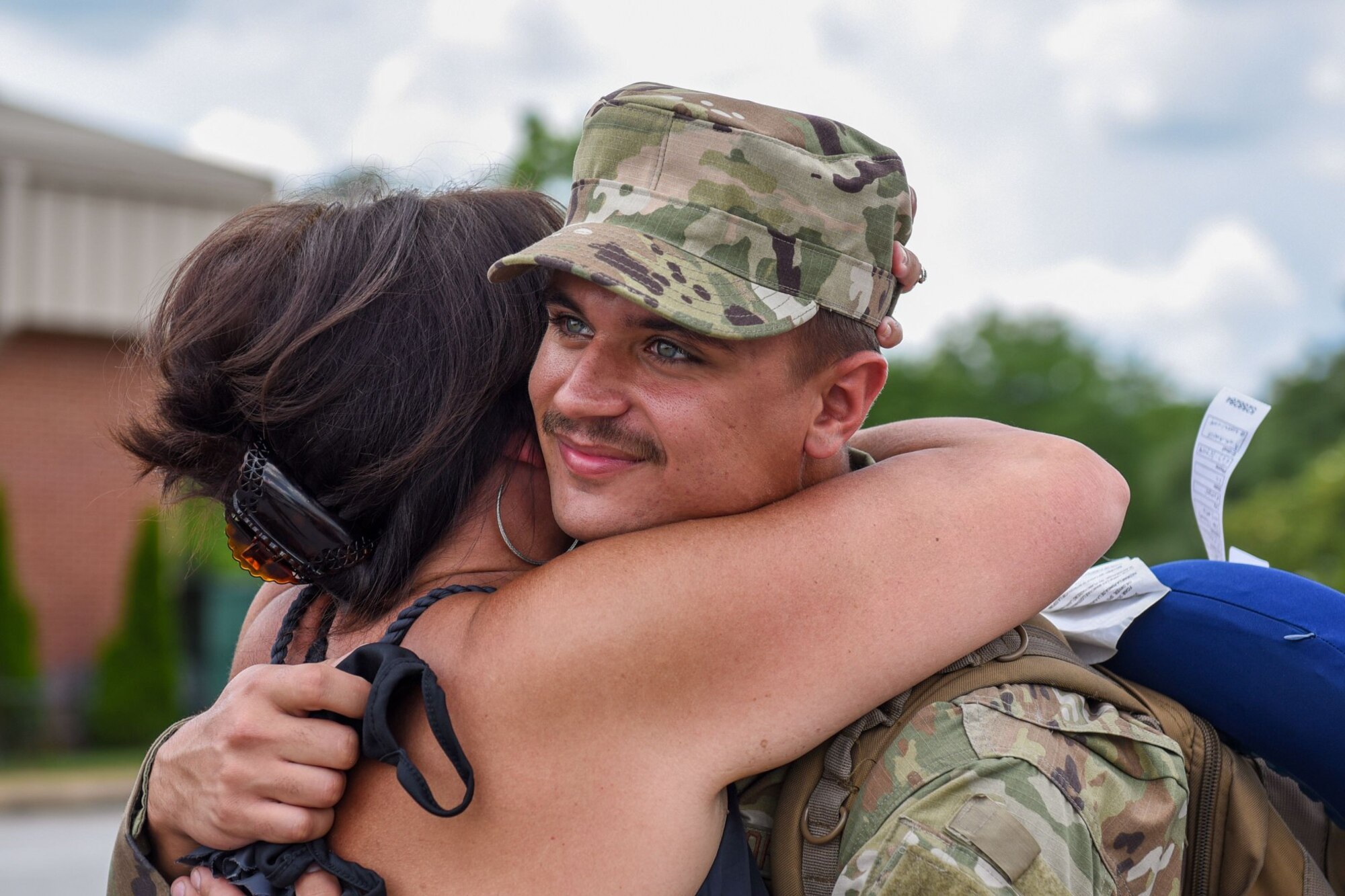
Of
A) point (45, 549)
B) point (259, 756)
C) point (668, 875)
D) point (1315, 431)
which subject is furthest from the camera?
point (1315, 431)

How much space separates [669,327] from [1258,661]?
1137 millimetres

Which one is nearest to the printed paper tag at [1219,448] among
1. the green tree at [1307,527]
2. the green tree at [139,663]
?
the green tree at [1307,527]

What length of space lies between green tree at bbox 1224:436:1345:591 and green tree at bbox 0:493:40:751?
1348 cm

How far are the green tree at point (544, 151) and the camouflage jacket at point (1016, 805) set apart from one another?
54.9ft

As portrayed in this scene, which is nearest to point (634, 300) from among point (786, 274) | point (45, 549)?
point (786, 274)

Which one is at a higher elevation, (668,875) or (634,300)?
(634,300)

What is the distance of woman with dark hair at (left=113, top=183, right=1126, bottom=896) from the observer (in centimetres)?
180

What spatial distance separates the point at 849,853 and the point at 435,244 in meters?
1.26

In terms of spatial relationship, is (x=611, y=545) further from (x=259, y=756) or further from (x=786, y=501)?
(x=259, y=756)

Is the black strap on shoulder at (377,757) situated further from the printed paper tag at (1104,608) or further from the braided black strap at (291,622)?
the printed paper tag at (1104,608)

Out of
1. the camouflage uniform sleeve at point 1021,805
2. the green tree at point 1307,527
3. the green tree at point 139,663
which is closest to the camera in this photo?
the camouflage uniform sleeve at point 1021,805

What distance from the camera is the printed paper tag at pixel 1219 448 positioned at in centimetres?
255

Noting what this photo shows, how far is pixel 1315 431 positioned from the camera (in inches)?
843

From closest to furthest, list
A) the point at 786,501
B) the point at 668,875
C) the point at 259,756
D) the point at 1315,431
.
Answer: the point at 668,875
the point at 259,756
the point at 786,501
the point at 1315,431
